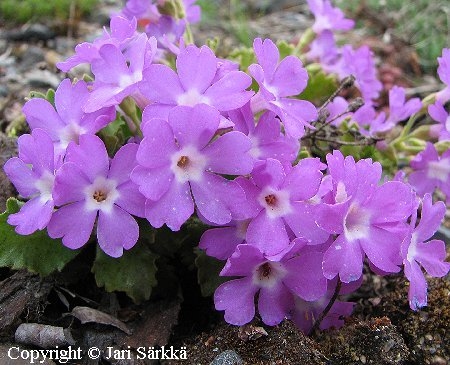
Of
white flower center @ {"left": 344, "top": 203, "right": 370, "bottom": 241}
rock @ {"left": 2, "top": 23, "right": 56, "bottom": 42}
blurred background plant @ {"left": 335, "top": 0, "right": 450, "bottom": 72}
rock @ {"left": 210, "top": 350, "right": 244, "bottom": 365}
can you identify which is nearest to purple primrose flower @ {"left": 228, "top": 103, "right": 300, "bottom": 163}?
white flower center @ {"left": 344, "top": 203, "right": 370, "bottom": 241}

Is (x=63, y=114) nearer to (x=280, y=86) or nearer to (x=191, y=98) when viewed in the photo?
(x=191, y=98)

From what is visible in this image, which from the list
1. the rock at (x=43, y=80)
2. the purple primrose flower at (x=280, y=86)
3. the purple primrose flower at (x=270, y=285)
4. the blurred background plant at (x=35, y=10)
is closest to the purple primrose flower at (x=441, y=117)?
the purple primrose flower at (x=280, y=86)

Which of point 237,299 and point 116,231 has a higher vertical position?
point 116,231

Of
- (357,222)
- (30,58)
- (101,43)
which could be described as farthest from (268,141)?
(30,58)

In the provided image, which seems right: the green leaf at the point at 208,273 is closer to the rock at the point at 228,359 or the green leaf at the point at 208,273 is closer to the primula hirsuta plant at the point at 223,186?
the primula hirsuta plant at the point at 223,186

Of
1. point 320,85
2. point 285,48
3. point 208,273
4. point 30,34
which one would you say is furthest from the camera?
point 30,34

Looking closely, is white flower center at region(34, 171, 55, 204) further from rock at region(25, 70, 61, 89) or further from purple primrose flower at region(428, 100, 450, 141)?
rock at region(25, 70, 61, 89)
